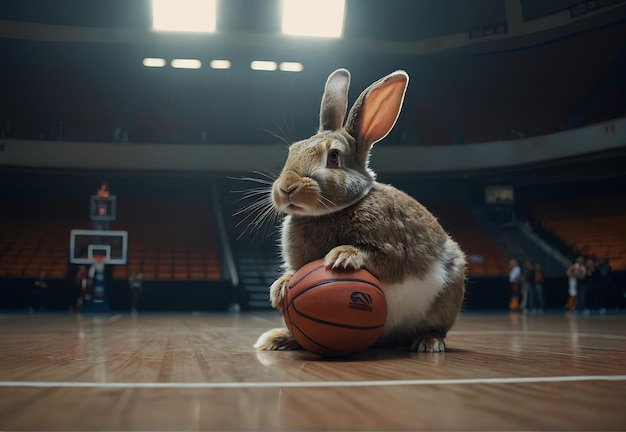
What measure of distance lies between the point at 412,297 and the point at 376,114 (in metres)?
0.70

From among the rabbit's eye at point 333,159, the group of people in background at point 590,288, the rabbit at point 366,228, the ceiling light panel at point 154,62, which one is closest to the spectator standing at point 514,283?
the group of people in background at point 590,288

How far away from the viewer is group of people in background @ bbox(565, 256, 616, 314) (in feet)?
38.6

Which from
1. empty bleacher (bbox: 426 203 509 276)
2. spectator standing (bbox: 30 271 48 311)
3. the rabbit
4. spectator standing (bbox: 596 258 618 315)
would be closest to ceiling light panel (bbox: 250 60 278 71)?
empty bleacher (bbox: 426 203 509 276)

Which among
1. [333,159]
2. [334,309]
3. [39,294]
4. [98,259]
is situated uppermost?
[333,159]

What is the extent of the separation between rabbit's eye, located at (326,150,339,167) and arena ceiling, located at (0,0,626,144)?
10.9m

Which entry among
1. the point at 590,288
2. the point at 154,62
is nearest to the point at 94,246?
the point at 154,62

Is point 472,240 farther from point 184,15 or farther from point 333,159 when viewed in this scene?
point 333,159

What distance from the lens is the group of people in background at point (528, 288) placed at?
12125 mm

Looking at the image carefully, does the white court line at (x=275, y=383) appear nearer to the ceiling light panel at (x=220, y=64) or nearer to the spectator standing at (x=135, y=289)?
the spectator standing at (x=135, y=289)

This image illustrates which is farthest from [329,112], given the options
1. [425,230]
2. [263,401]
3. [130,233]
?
→ [130,233]

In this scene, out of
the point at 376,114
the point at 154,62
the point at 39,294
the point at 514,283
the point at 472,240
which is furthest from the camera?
the point at 472,240

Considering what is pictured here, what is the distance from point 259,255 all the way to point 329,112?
12671 millimetres

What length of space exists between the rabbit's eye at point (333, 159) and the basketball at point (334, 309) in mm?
357

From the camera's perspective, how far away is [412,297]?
207 cm
